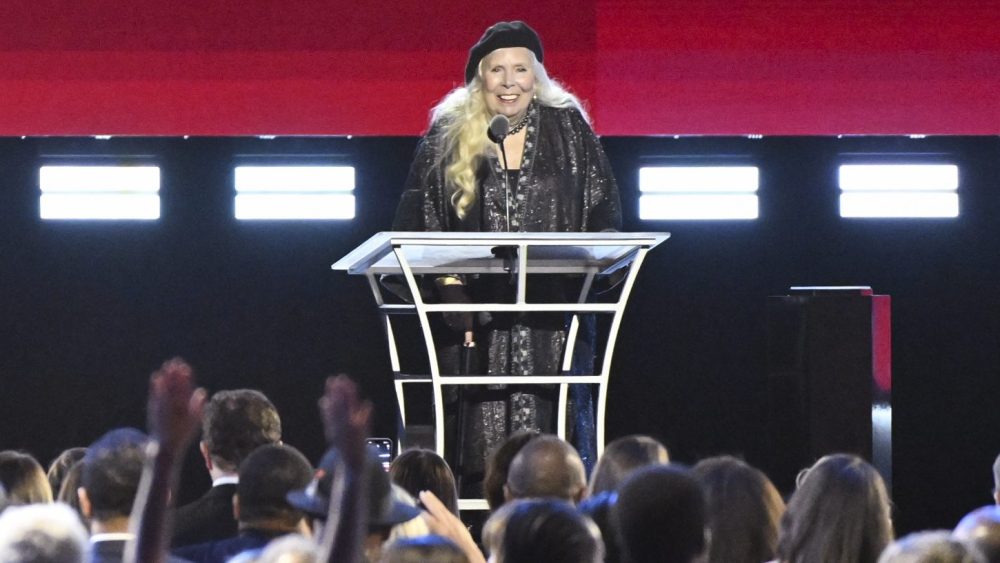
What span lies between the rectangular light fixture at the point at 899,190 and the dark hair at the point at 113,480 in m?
3.77

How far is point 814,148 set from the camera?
6012 mm

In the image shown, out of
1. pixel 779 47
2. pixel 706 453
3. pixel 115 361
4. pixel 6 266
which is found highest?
pixel 779 47

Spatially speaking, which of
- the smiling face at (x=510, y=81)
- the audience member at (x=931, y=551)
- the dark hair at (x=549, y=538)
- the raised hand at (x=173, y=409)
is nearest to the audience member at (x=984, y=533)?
the audience member at (x=931, y=551)

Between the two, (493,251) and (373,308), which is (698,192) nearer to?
(373,308)

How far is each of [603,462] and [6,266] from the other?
3379 millimetres

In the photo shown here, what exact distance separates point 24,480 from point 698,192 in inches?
124

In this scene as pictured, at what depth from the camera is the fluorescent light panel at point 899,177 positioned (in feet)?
19.9

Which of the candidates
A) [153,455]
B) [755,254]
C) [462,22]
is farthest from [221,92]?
[153,455]

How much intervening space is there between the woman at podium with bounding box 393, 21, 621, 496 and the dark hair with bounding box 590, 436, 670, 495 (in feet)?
3.16

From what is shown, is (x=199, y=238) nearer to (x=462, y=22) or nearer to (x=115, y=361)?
(x=115, y=361)

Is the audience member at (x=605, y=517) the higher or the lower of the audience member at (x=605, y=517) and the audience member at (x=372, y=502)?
the lower

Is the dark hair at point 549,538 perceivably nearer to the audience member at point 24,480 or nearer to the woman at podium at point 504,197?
the audience member at point 24,480

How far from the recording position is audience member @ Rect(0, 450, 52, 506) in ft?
12.1

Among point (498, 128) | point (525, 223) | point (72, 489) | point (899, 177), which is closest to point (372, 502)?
point (72, 489)
